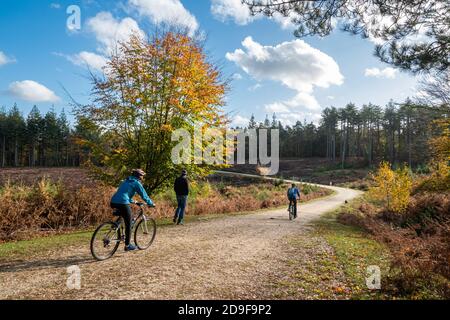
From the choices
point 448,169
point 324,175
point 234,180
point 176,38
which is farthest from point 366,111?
point 176,38

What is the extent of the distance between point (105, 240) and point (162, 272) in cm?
188

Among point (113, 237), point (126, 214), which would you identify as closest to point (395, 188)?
point (126, 214)

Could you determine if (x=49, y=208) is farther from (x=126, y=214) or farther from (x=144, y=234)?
(x=126, y=214)

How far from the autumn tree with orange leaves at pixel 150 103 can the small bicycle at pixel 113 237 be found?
18.0 feet

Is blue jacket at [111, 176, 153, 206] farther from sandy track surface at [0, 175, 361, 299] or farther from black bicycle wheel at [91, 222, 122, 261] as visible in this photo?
sandy track surface at [0, 175, 361, 299]

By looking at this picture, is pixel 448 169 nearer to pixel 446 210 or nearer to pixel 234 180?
pixel 446 210

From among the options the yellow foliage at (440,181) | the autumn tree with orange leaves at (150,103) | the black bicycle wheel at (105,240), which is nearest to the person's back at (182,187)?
the autumn tree with orange leaves at (150,103)

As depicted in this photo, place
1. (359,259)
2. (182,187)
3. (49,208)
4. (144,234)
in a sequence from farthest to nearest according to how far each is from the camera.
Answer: (182,187) < (49,208) < (144,234) < (359,259)

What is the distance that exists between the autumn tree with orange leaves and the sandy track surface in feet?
17.4

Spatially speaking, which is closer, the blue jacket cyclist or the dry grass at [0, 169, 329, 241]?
the blue jacket cyclist

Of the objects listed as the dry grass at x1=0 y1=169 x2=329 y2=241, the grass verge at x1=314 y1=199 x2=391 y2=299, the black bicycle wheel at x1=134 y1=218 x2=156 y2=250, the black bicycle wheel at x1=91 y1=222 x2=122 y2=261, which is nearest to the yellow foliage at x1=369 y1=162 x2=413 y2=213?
the grass verge at x1=314 y1=199 x2=391 y2=299

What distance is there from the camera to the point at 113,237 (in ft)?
24.6

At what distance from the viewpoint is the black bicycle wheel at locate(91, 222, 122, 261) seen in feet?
23.1
